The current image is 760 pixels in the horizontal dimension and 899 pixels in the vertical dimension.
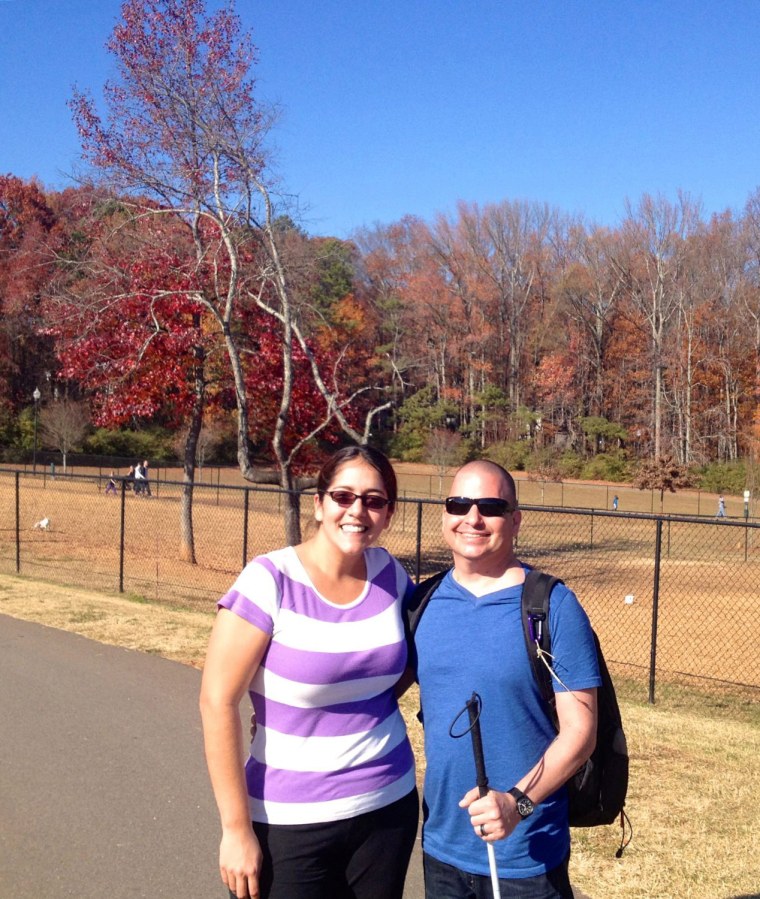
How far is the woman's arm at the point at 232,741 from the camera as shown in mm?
2154

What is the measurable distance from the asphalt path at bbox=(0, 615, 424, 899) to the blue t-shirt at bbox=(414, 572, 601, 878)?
5.71 ft

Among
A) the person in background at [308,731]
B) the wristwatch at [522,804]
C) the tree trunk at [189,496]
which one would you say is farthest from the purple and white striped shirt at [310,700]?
the tree trunk at [189,496]

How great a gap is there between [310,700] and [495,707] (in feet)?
1.45

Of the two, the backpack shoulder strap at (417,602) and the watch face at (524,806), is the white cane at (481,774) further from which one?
the backpack shoulder strap at (417,602)

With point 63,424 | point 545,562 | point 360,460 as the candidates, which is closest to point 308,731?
point 360,460

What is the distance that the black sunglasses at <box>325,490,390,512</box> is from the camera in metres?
2.44

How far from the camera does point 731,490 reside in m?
49.9

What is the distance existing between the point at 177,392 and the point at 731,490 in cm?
4024

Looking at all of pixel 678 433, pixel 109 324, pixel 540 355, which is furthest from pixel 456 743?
pixel 540 355

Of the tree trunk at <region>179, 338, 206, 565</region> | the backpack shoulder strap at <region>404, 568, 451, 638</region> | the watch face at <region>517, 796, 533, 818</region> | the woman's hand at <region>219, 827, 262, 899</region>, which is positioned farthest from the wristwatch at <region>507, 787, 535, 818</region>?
the tree trunk at <region>179, 338, 206, 565</region>

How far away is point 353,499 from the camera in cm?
244

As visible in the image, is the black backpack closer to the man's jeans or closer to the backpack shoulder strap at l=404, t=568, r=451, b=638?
the man's jeans

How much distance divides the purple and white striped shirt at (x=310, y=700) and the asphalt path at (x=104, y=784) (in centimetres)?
183

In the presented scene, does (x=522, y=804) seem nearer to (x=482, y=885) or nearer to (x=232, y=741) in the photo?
(x=482, y=885)
